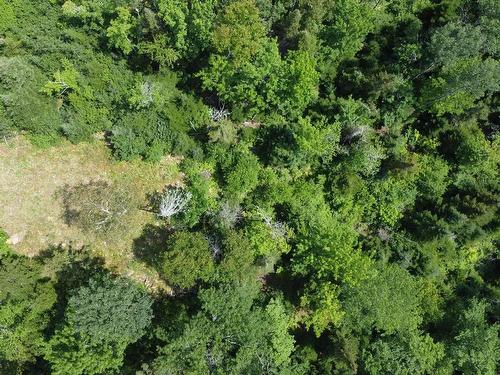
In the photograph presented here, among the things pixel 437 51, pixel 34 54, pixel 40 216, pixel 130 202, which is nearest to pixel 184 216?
pixel 130 202

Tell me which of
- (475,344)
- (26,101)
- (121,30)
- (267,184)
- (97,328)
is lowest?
(97,328)

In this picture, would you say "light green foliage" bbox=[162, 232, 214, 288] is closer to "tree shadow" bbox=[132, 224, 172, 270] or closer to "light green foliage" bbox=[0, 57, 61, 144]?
"tree shadow" bbox=[132, 224, 172, 270]

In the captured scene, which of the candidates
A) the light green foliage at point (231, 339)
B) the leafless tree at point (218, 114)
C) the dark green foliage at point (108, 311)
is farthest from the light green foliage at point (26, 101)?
the light green foliage at point (231, 339)

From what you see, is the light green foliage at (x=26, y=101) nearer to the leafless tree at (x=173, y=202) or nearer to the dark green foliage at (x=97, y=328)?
the leafless tree at (x=173, y=202)

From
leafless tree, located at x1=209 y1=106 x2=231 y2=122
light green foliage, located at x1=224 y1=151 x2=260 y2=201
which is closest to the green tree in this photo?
light green foliage, located at x1=224 y1=151 x2=260 y2=201

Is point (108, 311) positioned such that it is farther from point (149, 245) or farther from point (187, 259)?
point (149, 245)

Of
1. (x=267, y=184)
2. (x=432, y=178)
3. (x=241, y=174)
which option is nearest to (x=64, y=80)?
(x=241, y=174)
